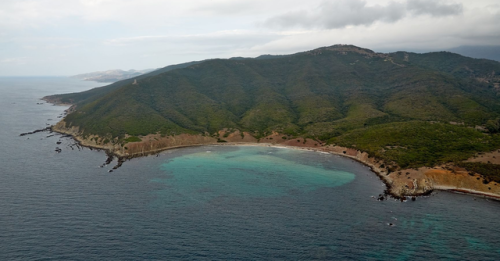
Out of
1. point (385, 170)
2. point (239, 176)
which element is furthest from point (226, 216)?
point (385, 170)

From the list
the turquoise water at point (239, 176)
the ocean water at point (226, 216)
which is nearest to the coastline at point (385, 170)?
the ocean water at point (226, 216)

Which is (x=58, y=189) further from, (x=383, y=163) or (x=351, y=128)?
(x=351, y=128)

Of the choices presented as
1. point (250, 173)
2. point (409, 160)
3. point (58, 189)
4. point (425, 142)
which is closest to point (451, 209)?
point (409, 160)

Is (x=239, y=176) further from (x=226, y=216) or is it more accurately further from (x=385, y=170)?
(x=385, y=170)

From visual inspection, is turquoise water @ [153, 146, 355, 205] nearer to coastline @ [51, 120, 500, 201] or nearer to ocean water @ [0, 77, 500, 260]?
ocean water @ [0, 77, 500, 260]

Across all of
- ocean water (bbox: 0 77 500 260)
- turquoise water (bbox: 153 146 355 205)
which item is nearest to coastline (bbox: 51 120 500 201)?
ocean water (bbox: 0 77 500 260)

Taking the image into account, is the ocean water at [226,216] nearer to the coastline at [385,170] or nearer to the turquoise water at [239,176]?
the turquoise water at [239,176]
